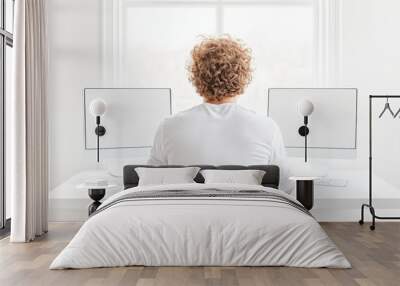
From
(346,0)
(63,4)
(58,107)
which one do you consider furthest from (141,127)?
(346,0)

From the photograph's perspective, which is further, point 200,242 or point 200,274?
point 200,242

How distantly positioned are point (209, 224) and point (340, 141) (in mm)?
2948

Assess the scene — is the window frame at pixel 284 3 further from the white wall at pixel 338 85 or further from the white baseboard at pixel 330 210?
the white baseboard at pixel 330 210

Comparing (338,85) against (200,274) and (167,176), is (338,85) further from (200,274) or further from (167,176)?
(200,274)

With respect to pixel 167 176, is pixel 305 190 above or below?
below

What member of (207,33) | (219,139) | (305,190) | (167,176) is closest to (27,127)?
(167,176)

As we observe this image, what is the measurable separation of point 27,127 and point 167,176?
136 cm

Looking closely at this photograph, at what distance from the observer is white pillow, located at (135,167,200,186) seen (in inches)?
241

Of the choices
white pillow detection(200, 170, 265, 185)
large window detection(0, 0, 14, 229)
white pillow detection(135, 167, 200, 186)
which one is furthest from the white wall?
Answer: white pillow detection(200, 170, 265, 185)

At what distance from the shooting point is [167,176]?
20.2ft

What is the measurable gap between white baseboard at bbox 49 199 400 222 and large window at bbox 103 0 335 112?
131 centimetres

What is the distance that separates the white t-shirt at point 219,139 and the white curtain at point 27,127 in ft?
4.14

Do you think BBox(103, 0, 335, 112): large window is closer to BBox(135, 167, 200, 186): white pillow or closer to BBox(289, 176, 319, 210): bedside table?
BBox(289, 176, 319, 210): bedside table

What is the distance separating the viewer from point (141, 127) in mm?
7082
